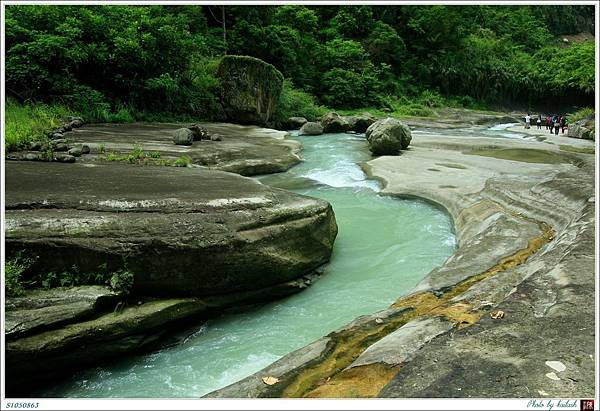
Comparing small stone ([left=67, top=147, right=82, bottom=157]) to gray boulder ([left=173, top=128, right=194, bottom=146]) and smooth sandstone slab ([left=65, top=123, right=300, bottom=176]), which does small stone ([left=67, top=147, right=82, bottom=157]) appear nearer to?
smooth sandstone slab ([left=65, top=123, right=300, bottom=176])

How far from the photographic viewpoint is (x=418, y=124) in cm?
2608

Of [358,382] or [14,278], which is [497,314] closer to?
[358,382]

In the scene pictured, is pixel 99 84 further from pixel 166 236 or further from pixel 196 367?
pixel 196 367

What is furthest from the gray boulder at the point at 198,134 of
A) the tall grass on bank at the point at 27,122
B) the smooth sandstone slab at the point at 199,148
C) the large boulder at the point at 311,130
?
the large boulder at the point at 311,130

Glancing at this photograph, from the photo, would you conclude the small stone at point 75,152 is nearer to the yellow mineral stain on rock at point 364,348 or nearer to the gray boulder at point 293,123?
the yellow mineral stain on rock at point 364,348

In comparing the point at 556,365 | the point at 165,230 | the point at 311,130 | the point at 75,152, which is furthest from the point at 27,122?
the point at 311,130

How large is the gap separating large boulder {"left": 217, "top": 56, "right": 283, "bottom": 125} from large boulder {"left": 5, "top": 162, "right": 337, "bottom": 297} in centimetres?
1377

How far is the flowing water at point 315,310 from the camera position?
4742 millimetres

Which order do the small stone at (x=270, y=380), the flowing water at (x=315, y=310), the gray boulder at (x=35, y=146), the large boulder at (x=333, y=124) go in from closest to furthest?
the small stone at (x=270, y=380) → the flowing water at (x=315, y=310) → the gray boulder at (x=35, y=146) → the large boulder at (x=333, y=124)

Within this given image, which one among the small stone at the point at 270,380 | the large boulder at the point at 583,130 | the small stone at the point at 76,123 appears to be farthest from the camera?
the large boulder at the point at 583,130

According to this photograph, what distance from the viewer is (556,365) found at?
10.3ft

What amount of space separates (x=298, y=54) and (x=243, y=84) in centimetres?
1354

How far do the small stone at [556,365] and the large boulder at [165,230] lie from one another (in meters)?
3.68

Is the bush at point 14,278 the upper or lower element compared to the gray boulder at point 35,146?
lower
